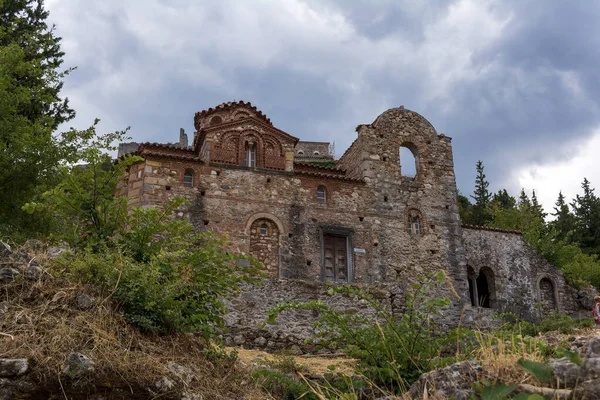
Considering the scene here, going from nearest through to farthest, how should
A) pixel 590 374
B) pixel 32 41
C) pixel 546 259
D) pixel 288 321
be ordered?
pixel 590 374
pixel 288 321
pixel 32 41
pixel 546 259

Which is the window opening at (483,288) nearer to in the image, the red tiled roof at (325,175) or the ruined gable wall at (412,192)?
the ruined gable wall at (412,192)

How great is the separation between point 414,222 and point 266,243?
6.00 meters

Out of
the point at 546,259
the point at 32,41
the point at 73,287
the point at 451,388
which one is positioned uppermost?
the point at 32,41

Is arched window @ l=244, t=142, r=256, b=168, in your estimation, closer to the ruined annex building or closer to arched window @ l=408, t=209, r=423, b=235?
the ruined annex building

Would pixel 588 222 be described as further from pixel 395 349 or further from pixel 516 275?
pixel 395 349

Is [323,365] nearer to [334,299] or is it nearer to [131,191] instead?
[334,299]

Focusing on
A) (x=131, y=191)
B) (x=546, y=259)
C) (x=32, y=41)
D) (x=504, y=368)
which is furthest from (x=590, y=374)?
(x=546, y=259)

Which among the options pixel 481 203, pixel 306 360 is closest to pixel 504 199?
pixel 481 203

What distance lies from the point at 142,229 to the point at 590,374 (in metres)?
5.58

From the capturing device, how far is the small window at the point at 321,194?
21.8 metres

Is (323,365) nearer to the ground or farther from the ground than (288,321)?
nearer to the ground

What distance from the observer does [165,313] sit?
7.01 metres

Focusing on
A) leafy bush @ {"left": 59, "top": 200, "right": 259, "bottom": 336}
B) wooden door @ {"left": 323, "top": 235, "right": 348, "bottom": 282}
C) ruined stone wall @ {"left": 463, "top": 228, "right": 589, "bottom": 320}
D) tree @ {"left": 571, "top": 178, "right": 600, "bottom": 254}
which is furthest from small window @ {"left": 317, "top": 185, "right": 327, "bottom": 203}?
tree @ {"left": 571, "top": 178, "right": 600, "bottom": 254}

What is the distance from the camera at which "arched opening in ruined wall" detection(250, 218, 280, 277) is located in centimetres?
1997
